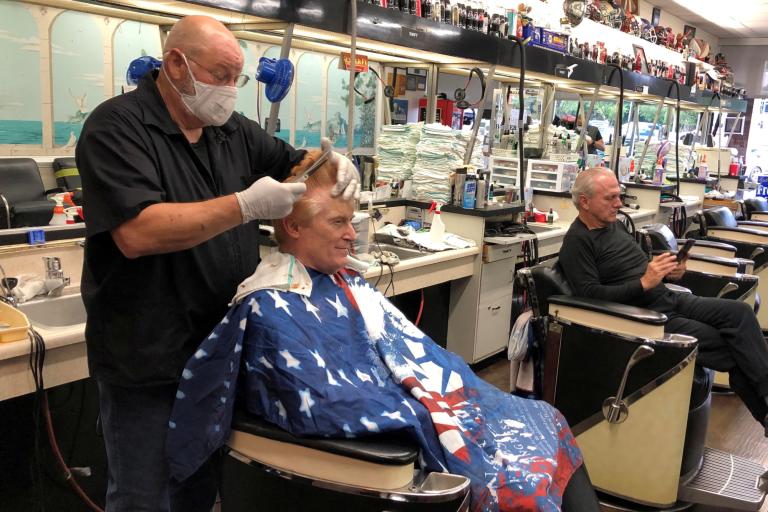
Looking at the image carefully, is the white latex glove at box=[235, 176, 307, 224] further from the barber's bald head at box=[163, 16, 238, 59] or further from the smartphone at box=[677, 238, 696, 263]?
the smartphone at box=[677, 238, 696, 263]

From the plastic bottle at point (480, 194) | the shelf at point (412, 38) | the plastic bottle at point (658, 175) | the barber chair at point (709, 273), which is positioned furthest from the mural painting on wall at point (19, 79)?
the plastic bottle at point (658, 175)

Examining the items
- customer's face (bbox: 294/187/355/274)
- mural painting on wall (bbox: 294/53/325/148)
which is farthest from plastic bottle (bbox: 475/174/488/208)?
mural painting on wall (bbox: 294/53/325/148)

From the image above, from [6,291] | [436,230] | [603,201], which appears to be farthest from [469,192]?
[6,291]

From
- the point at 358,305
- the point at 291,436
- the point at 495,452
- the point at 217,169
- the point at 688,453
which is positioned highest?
the point at 217,169

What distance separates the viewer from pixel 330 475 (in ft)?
4.56

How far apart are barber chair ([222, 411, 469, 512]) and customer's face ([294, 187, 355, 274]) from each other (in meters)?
0.51

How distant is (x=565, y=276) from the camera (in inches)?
121

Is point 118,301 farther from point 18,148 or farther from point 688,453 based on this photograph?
point 18,148

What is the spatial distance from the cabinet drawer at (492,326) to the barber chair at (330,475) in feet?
8.27

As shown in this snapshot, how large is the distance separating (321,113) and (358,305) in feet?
17.1

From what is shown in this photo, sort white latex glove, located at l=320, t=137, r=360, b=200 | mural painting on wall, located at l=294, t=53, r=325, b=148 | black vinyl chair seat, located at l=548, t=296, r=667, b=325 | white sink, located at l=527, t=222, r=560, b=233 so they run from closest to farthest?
white latex glove, located at l=320, t=137, r=360, b=200, black vinyl chair seat, located at l=548, t=296, r=667, b=325, white sink, located at l=527, t=222, r=560, b=233, mural painting on wall, located at l=294, t=53, r=325, b=148

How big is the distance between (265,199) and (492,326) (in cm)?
283

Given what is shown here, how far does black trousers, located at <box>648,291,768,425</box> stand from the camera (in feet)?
9.84

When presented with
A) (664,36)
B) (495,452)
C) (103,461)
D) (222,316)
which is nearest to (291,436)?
(222,316)
